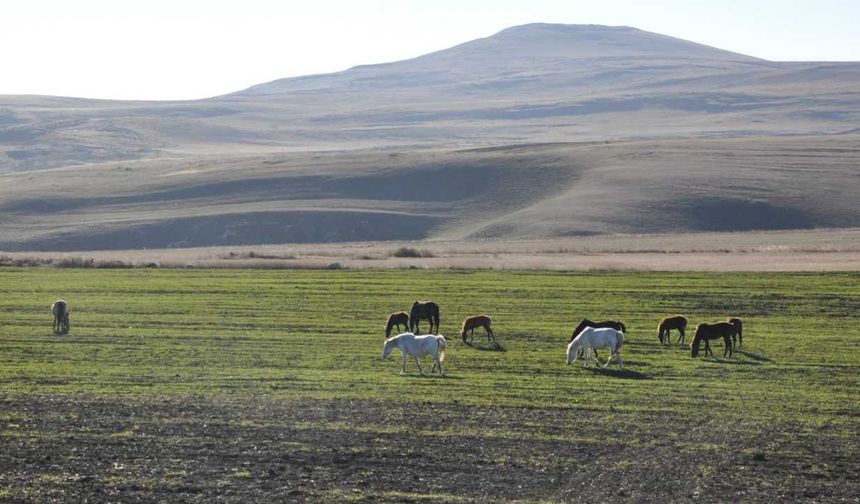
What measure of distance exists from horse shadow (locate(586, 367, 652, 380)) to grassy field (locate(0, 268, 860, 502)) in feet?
0.34

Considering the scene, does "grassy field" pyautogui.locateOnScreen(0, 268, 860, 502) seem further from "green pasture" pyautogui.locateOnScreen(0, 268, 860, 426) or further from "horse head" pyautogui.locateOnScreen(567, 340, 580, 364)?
"horse head" pyautogui.locateOnScreen(567, 340, 580, 364)

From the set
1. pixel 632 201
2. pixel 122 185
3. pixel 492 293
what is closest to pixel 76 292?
pixel 492 293

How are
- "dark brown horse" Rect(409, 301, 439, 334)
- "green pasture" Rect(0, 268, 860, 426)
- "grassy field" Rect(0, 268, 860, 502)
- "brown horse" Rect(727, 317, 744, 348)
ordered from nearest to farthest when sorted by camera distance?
"grassy field" Rect(0, 268, 860, 502) < "green pasture" Rect(0, 268, 860, 426) < "brown horse" Rect(727, 317, 744, 348) < "dark brown horse" Rect(409, 301, 439, 334)

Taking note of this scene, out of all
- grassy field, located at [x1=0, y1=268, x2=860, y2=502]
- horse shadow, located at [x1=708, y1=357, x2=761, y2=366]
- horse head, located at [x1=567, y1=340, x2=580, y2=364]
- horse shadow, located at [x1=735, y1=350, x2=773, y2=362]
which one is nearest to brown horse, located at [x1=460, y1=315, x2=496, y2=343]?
grassy field, located at [x1=0, y1=268, x2=860, y2=502]

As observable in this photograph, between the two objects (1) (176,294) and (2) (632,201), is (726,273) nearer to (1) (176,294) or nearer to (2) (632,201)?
(1) (176,294)

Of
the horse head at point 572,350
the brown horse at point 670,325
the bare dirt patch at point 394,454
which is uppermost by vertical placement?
the brown horse at point 670,325

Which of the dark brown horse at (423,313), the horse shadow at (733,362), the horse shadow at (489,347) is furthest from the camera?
the dark brown horse at (423,313)

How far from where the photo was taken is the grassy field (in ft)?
50.6

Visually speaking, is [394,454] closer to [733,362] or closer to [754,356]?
[733,362]

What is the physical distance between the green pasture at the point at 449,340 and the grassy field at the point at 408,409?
11 cm

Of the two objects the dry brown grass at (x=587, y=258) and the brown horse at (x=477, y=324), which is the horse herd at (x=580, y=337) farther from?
the dry brown grass at (x=587, y=258)

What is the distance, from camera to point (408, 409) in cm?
1997

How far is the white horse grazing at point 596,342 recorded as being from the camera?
25.1m

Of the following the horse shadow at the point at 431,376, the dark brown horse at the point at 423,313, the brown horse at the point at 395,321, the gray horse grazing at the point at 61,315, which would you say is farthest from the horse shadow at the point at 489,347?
the gray horse grazing at the point at 61,315
